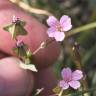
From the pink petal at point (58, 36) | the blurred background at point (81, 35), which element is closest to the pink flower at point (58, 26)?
the pink petal at point (58, 36)

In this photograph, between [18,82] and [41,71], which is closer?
[18,82]

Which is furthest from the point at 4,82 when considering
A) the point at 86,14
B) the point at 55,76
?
the point at 86,14

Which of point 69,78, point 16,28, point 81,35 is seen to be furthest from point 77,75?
point 81,35

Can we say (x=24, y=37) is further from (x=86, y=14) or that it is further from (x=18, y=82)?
(x=86, y=14)

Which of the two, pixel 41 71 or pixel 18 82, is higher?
pixel 41 71

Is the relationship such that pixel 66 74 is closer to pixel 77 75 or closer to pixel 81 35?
pixel 77 75

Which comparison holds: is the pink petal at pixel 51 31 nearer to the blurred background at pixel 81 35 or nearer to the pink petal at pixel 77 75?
the pink petal at pixel 77 75
